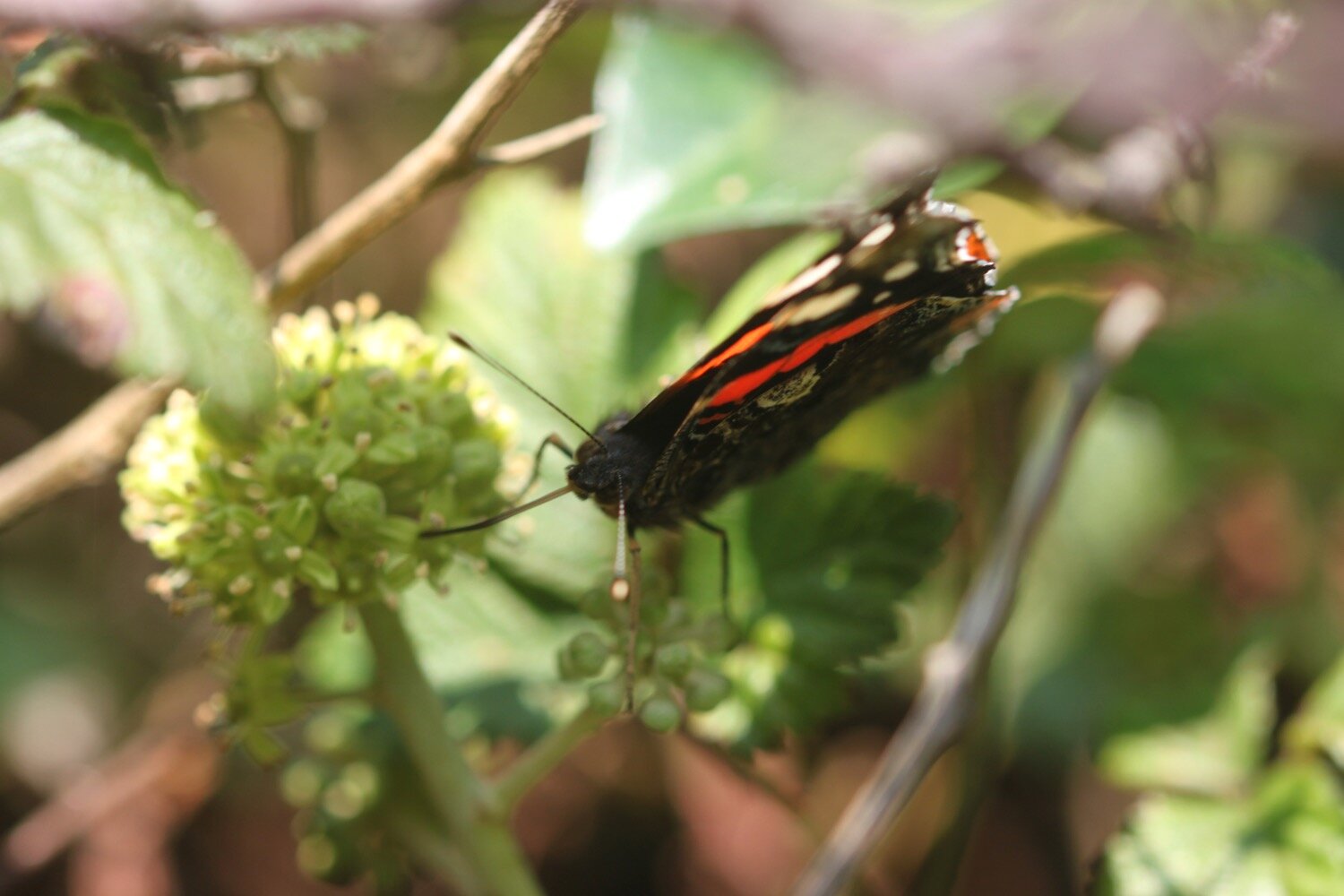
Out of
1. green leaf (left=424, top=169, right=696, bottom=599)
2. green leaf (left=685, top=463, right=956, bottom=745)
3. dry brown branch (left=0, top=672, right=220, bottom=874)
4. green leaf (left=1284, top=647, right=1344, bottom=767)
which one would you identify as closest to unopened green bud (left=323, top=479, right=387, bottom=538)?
green leaf (left=424, top=169, right=696, bottom=599)

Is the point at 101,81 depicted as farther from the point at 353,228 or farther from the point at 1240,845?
the point at 1240,845

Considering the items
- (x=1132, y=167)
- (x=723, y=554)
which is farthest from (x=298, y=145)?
(x=1132, y=167)

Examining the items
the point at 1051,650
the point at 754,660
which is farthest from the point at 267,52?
the point at 1051,650

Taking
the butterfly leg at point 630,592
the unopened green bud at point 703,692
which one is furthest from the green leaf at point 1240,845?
the butterfly leg at point 630,592

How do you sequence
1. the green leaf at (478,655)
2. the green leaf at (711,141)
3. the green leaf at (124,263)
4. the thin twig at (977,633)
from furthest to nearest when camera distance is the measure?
the green leaf at (478,655) < the thin twig at (977,633) < the green leaf at (711,141) < the green leaf at (124,263)

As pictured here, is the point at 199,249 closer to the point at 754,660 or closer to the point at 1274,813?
the point at 754,660

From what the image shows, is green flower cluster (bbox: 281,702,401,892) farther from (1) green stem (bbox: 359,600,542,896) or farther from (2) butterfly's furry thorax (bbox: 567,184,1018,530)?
(2) butterfly's furry thorax (bbox: 567,184,1018,530)

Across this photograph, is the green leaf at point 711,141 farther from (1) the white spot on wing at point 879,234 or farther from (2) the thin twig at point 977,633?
(2) the thin twig at point 977,633
